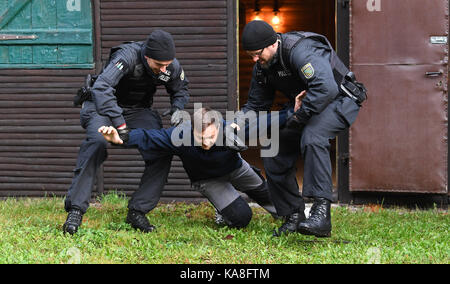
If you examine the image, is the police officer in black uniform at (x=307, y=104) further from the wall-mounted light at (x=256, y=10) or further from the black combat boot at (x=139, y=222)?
the wall-mounted light at (x=256, y=10)

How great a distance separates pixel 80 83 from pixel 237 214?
9.13ft

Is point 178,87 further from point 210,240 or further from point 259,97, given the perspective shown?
point 210,240

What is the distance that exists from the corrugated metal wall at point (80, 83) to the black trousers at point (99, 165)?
1474mm

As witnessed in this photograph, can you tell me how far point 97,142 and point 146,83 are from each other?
0.74 metres

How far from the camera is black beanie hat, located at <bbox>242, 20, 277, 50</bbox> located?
195 inches

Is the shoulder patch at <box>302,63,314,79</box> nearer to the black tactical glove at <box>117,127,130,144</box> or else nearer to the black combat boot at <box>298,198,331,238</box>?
the black combat boot at <box>298,198,331,238</box>

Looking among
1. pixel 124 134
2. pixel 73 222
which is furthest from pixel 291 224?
pixel 73 222

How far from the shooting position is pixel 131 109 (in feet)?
19.3

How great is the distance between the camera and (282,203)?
5559mm

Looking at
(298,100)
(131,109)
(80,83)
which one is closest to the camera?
(298,100)

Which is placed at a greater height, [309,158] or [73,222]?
[309,158]

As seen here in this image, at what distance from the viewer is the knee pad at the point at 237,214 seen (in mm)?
5594

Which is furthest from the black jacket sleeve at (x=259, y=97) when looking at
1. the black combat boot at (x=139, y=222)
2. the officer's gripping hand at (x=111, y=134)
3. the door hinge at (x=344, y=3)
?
the door hinge at (x=344, y=3)
